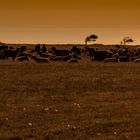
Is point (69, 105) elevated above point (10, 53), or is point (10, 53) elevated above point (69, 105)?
point (10, 53)

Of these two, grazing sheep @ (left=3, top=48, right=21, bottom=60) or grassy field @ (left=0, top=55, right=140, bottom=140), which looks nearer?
grassy field @ (left=0, top=55, right=140, bottom=140)

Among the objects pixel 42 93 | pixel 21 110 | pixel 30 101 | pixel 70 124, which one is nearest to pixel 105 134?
pixel 70 124

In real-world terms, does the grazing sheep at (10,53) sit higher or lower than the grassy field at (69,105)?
higher

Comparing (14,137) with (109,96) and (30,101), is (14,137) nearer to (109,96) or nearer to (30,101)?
(30,101)

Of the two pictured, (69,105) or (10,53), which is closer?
(69,105)

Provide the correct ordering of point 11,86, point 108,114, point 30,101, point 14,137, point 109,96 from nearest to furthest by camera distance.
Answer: point 14,137, point 108,114, point 30,101, point 109,96, point 11,86

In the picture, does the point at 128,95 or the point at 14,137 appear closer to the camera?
the point at 14,137

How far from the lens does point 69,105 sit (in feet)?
58.6

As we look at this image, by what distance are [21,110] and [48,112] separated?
0.75 meters

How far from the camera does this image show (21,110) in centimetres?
1698

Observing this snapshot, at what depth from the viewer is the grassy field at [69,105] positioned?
46.8 ft

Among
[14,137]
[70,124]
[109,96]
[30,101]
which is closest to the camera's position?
[14,137]

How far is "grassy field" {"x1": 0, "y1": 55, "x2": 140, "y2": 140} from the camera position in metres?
14.3

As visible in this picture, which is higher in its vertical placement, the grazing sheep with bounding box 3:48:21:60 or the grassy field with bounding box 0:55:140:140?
the grazing sheep with bounding box 3:48:21:60
